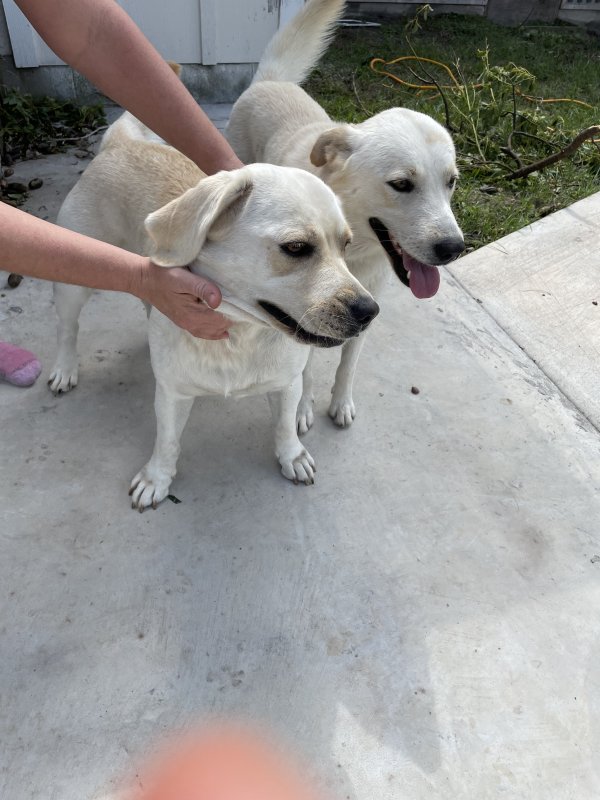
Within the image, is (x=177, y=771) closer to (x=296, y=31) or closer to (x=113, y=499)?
(x=113, y=499)

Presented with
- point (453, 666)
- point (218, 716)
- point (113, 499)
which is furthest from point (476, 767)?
point (113, 499)

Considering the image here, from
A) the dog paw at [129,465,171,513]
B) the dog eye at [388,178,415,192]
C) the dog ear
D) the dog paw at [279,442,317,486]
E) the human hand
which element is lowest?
the dog paw at [129,465,171,513]

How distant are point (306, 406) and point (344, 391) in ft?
0.55

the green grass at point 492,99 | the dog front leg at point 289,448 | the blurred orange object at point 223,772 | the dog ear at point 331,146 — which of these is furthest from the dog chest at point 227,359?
the green grass at point 492,99

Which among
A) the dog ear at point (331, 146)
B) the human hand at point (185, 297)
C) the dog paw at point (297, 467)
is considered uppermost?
the dog ear at point (331, 146)

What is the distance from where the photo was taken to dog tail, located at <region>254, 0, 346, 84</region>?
3004 millimetres

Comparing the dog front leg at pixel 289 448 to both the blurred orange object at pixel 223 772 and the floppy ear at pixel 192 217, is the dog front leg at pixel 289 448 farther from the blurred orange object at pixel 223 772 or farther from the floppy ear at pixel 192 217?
the blurred orange object at pixel 223 772

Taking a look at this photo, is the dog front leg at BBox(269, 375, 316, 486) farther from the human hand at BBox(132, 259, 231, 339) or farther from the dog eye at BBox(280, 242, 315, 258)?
the dog eye at BBox(280, 242, 315, 258)

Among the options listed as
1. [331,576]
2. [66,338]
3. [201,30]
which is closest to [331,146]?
[66,338]

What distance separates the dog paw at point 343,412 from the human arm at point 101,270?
0.87 m

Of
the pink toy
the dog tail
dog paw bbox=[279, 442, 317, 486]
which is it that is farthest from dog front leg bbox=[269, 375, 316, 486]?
the dog tail

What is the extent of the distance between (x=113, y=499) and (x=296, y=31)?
2479mm

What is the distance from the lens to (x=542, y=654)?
183cm

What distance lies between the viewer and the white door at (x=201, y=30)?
460 cm
